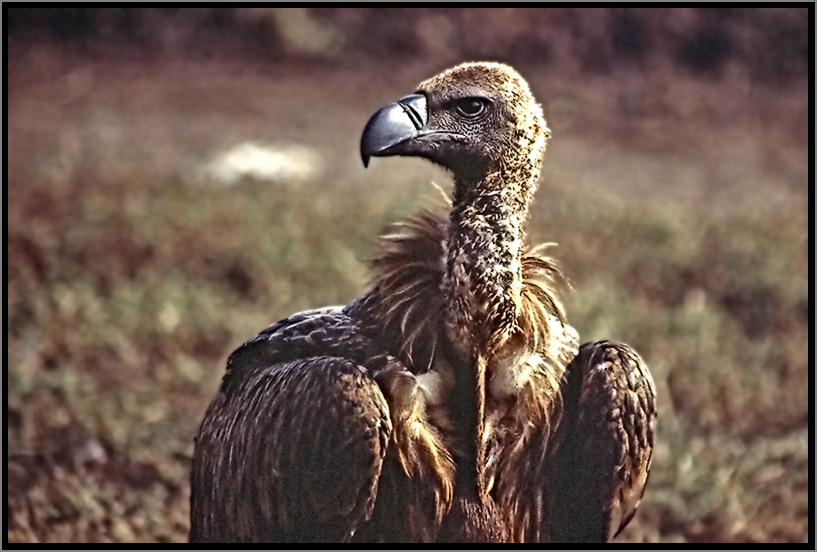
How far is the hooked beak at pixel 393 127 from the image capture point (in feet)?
8.16

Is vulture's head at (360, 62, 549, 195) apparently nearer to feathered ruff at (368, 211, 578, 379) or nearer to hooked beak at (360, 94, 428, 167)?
hooked beak at (360, 94, 428, 167)

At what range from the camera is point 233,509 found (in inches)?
108

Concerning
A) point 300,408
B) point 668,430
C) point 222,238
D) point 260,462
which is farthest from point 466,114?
point 222,238

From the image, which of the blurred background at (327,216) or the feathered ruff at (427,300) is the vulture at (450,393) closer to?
the feathered ruff at (427,300)

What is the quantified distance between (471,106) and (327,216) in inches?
178

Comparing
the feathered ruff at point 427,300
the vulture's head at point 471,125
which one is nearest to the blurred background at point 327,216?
the feathered ruff at point 427,300

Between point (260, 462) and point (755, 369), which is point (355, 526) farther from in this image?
point (755, 369)

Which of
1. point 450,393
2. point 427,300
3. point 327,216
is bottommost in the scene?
point 450,393

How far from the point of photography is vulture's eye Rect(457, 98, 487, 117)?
2547 mm

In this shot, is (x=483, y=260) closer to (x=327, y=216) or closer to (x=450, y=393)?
(x=450, y=393)

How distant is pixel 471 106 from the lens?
2.55 meters

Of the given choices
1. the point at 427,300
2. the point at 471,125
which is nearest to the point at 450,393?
the point at 427,300

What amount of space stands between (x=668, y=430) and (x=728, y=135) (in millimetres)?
3788

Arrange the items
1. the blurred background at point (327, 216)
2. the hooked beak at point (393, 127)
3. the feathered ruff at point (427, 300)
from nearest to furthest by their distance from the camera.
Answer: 1. the hooked beak at point (393, 127)
2. the feathered ruff at point (427, 300)
3. the blurred background at point (327, 216)
